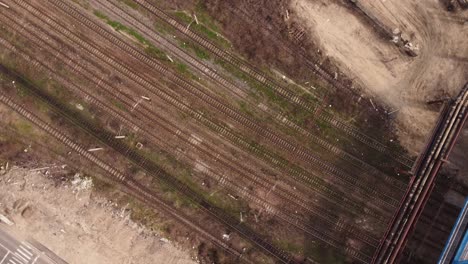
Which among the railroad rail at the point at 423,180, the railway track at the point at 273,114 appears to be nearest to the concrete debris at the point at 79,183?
the railway track at the point at 273,114

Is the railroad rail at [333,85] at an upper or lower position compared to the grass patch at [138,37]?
upper

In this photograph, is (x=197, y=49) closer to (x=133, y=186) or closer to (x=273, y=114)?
(x=273, y=114)

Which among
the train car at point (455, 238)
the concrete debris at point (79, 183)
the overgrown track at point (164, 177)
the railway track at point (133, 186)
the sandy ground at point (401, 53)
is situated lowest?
the concrete debris at point (79, 183)

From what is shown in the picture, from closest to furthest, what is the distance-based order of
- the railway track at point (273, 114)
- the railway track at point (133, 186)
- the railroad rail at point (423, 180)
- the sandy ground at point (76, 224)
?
1. the railroad rail at point (423, 180)
2. the sandy ground at point (76, 224)
3. the railway track at point (133, 186)
4. the railway track at point (273, 114)

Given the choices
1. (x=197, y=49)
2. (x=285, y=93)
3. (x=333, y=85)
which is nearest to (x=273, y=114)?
(x=285, y=93)

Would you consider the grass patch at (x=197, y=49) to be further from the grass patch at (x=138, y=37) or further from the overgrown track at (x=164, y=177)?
the overgrown track at (x=164, y=177)

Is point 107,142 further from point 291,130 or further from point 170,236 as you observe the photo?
point 291,130

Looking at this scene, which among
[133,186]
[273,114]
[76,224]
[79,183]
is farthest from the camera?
[273,114]
